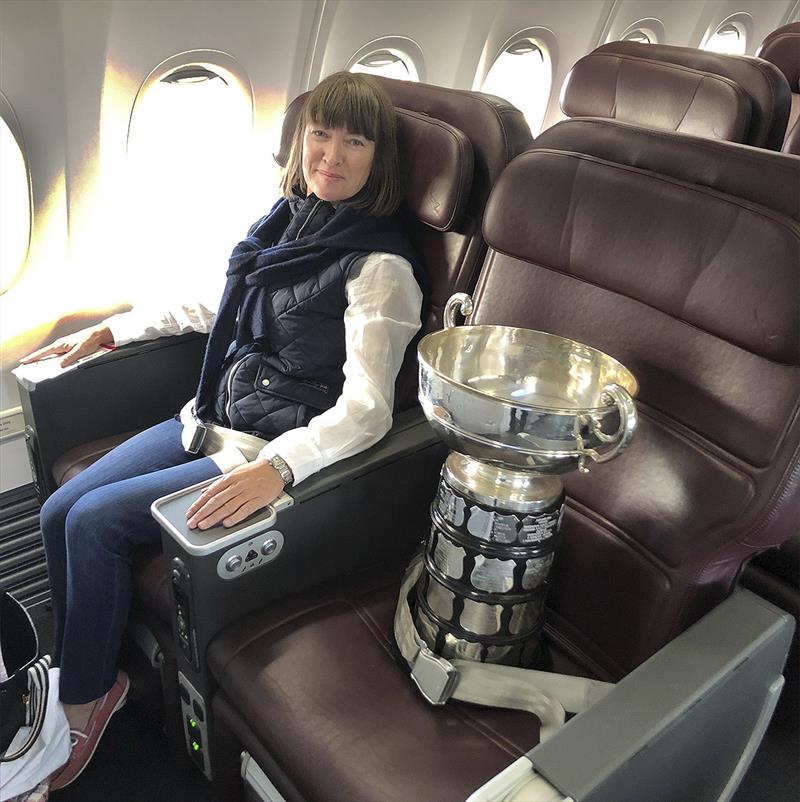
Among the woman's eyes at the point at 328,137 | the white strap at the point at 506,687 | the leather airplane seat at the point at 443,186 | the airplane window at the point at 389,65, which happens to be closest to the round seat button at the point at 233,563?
the leather airplane seat at the point at 443,186

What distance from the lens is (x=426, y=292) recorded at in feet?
6.17

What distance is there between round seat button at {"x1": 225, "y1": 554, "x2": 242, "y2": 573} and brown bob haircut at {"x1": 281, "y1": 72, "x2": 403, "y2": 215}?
34.7 inches

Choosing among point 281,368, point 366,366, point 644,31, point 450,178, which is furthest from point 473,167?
A: point 644,31

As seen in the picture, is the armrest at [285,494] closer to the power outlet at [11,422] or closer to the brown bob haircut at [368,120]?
the brown bob haircut at [368,120]

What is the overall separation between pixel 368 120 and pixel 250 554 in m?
1.05

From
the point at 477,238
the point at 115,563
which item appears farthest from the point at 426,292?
the point at 115,563

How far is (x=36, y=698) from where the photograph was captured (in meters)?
1.62

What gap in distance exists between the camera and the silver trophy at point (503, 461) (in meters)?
1.15

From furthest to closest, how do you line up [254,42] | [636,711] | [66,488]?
[254,42], [66,488], [636,711]

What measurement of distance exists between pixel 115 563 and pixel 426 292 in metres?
0.95

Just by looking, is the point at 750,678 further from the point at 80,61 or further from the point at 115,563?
the point at 80,61

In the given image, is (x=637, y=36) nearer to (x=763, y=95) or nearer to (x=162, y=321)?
(x=763, y=95)

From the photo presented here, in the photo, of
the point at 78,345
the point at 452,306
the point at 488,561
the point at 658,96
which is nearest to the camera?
the point at 488,561

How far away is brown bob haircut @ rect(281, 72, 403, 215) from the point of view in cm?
179
